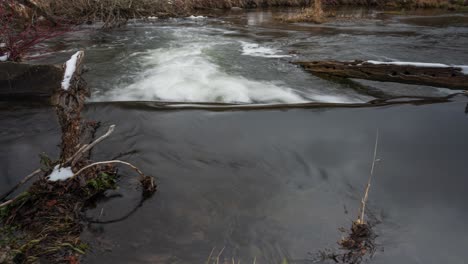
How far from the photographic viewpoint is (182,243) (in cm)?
302

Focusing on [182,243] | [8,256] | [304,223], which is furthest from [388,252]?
[8,256]

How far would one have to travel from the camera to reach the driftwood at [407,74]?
6.13 meters

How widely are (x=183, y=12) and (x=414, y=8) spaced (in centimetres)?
1474

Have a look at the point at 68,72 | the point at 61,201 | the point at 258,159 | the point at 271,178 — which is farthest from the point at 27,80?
the point at 271,178

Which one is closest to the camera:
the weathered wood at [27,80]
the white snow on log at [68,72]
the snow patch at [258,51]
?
the white snow on log at [68,72]

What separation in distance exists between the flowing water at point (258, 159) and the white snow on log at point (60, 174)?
1.38 ft

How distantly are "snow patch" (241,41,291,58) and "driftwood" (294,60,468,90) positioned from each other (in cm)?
251

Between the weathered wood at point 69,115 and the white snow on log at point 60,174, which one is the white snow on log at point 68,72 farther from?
the white snow on log at point 60,174

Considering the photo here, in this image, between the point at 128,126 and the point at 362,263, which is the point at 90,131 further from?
the point at 362,263

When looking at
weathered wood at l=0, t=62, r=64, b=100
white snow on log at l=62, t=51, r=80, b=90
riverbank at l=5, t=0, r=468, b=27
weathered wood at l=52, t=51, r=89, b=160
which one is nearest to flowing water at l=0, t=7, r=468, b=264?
weathered wood at l=0, t=62, r=64, b=100

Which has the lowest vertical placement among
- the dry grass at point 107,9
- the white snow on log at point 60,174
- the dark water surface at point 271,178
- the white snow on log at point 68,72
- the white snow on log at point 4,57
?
the dark water surface at point 271,178

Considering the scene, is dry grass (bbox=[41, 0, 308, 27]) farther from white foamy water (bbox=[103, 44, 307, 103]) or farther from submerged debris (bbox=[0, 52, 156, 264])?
submerged debris (bbox=[0, 52, 156, 264])

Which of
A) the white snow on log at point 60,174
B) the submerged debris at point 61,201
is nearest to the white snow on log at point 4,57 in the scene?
the submerged debris at point 61,201

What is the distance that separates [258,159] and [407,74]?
378cm
